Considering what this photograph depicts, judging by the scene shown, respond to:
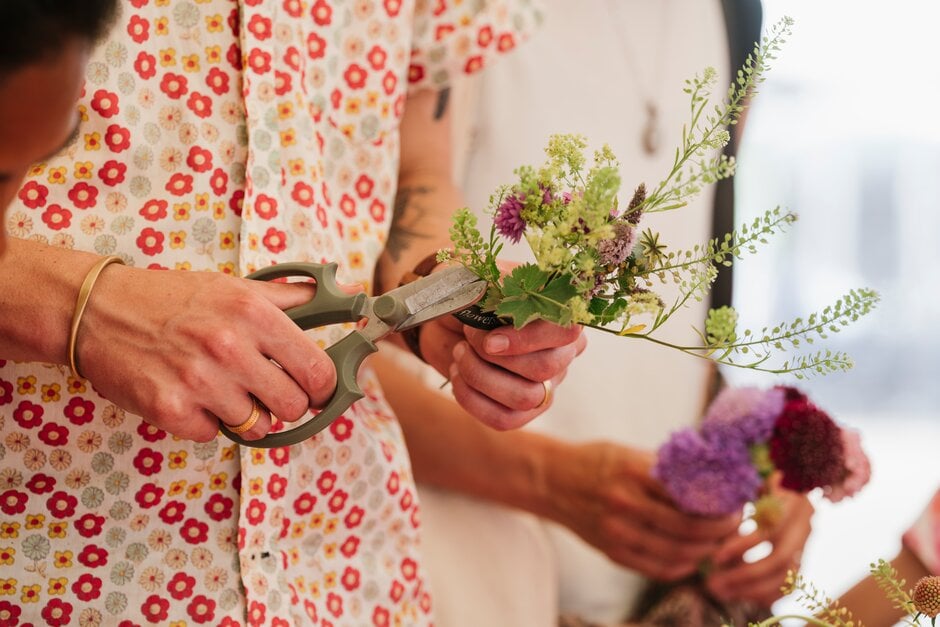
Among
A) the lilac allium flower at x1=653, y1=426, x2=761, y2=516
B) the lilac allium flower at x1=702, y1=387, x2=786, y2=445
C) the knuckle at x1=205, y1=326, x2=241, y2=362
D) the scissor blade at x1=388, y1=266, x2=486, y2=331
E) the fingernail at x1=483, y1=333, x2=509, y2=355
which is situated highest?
the scissor blade at x1=388, y1=266, x2=486, y2=331

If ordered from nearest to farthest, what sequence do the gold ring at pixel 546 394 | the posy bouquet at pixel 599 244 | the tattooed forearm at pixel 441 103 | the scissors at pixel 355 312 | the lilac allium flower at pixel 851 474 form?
1. the posy bouquet at pixel 599 244
2. the scissors at pixel 355 312
3. the gold ring at pixel 546 394
4. the lilac allium flower at pixel 851 474
5. the tattooed forearm at pixel 441 103

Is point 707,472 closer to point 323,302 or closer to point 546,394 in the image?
point 546,394

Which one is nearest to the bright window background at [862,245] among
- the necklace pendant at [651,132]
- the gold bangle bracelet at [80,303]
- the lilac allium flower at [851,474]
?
the necklace pendant at [651,132]

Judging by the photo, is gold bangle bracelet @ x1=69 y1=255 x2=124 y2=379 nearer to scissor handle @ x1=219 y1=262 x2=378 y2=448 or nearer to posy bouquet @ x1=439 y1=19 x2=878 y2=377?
scissor handle @ x1=219 y1=262 x2=378 y2=448

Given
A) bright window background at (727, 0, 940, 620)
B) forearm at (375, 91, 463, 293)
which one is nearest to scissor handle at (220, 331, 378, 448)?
forearm at (375, 91, 463, 293)

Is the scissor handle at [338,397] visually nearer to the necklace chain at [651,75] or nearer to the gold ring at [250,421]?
the gold ring at [250,421]

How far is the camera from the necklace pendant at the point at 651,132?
4.17 feet

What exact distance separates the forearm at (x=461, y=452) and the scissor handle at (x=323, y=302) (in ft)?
1.55

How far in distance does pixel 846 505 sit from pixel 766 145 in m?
0.57

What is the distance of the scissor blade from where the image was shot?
0.63 m

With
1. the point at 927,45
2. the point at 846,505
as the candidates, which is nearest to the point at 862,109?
the point at 927,45

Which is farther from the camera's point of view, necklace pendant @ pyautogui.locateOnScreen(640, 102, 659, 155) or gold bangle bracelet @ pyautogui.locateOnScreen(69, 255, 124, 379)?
necklace pendant @ pyautogui.locateOnScreen(640, 102, 659, 155)

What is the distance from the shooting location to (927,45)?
3.80 feet

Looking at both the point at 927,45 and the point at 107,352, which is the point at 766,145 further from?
the point at 107,352
